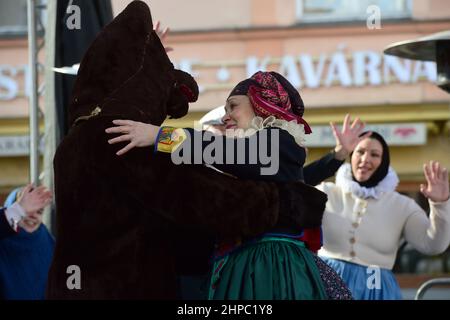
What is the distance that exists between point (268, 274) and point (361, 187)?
2.23 meters

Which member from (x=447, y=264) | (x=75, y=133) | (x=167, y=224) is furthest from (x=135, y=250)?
(x=447, y=264)

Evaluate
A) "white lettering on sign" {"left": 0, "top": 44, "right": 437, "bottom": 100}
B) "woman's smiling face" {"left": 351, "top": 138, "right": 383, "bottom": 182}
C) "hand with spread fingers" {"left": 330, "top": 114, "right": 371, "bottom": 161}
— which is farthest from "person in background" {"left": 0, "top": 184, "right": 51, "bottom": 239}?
"white lettering on sign" {"left": 0, "top": 44, "right": 437, "bottom": 100}

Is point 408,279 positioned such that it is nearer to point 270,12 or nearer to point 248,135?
point 270,12

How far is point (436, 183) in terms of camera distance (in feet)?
15.4

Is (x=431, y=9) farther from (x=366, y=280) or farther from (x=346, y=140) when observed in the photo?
(x=346, y=140)

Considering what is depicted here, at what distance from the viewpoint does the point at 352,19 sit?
11.3 metres

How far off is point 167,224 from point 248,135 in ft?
1.24

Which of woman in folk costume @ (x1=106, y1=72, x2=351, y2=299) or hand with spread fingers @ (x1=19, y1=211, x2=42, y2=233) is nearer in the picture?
woman in folk costume @ (x1=106, y1=72, x2=351, y2=299)

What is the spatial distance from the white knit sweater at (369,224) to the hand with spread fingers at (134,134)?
7.68 feet

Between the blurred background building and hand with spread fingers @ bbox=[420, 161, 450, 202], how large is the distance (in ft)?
20.0

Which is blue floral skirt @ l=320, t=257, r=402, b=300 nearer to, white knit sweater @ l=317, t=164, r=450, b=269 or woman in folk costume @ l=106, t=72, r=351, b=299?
white knit sweater @ l=317, t=164, r=450, b=269

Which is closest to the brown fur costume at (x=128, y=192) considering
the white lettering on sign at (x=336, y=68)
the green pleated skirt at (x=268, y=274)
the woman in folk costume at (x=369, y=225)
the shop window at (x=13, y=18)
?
the green pleated skirt at (x=268, y=274)

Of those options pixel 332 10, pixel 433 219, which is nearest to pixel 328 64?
pixel 332 10

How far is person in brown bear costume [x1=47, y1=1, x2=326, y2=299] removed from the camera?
2.97m
